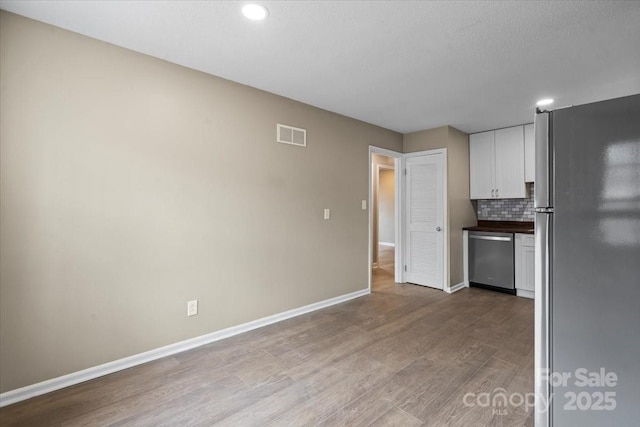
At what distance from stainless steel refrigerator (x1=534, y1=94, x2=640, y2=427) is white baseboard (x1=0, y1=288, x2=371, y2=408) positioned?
2.36 m

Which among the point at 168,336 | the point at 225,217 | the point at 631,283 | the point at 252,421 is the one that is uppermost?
the point at 225,217

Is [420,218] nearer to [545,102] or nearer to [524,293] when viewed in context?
[524,293]

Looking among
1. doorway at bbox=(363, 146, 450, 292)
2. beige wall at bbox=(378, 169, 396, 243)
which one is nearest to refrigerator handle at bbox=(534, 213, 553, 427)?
doorway at bbox=(363, 146, 450, 292)

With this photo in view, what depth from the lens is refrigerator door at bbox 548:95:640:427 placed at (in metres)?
1.10

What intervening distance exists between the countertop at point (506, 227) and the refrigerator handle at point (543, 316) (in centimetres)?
316

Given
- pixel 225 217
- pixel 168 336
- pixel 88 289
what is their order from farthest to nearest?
1. pixel 225 217
2. pixel 168 336
3. pixel 88 289

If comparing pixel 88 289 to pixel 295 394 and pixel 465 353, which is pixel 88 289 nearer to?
pixel 295 394

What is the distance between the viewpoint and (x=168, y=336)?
2.48m

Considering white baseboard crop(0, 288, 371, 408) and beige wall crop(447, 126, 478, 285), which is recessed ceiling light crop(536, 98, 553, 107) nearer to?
beige wall crop(447, 126, 478, 285)

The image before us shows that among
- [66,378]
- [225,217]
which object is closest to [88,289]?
[66,378]

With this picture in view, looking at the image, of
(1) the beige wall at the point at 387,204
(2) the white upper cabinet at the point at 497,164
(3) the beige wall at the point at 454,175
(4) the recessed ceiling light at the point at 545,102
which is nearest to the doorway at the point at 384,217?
(1) the beige wall at the point at 387,204

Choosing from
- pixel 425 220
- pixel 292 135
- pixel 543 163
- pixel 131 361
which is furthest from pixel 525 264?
pixel 131 361

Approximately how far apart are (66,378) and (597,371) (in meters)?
2.99

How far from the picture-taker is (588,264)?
118 centimetres
